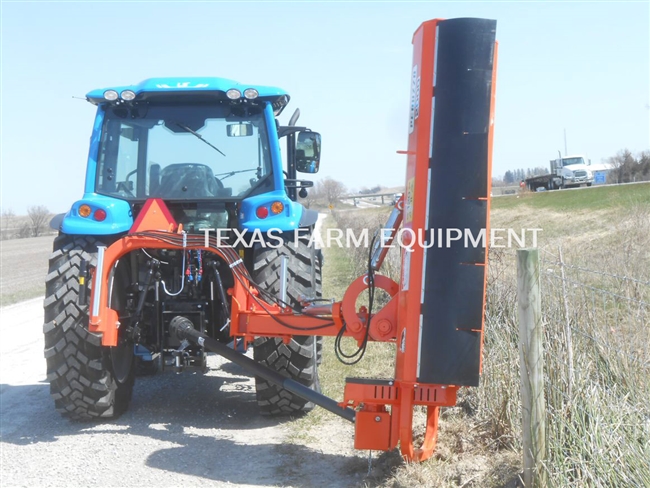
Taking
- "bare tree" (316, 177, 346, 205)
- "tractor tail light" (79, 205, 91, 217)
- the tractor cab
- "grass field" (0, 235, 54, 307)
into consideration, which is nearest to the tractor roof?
the tractor cab

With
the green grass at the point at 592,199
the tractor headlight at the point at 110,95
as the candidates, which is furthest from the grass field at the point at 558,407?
the green grass at the point at 592,199

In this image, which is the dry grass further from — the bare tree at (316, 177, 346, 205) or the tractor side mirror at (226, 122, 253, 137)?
the bare tree at (316, 177, 346, 205)

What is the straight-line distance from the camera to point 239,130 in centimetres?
604

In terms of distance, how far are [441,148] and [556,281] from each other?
1.32 metres

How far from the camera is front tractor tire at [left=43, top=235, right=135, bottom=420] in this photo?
17.3 feet

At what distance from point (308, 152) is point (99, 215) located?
1884 mm

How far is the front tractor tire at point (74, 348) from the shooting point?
5277mm

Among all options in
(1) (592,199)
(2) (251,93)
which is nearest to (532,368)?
(2) (251,93)

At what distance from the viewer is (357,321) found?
446 cm

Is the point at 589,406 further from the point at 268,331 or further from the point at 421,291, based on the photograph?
the point at 268,331

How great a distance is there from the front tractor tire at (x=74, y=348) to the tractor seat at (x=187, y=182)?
77 cm


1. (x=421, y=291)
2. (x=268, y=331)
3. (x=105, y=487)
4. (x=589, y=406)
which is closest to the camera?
(x=589, y=406)

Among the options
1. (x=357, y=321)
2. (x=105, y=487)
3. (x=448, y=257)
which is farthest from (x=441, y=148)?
(x=105, y=487)

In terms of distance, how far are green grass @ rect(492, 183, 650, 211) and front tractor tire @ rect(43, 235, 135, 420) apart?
12.3 metres
